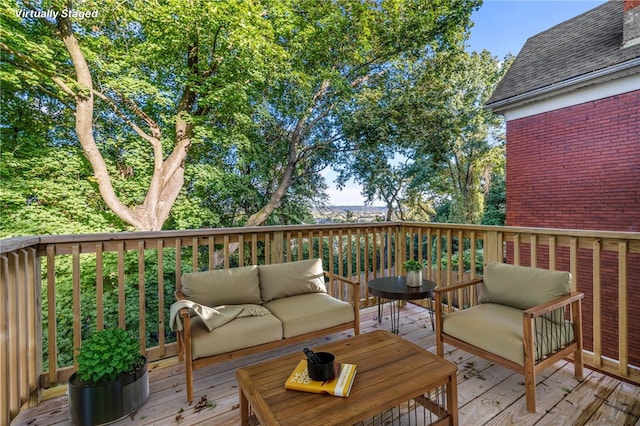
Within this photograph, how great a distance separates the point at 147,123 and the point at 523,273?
27.4 ft

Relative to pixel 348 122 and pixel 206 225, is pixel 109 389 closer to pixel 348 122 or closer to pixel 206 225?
pixel 206 225

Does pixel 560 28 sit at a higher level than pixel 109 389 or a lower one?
higher

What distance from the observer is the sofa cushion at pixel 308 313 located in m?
2.42

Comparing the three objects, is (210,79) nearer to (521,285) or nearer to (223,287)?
(223,287)

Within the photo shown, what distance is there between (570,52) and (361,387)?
7.72 meters

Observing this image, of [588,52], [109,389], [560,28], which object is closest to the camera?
[109,389]

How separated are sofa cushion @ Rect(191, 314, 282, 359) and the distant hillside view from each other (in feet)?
25.5

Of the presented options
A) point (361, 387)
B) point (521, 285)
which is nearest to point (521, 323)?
point (521, 285)

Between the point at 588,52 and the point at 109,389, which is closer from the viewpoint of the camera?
the point at 109,389

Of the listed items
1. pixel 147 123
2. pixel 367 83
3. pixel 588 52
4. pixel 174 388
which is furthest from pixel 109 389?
pixel 367 83

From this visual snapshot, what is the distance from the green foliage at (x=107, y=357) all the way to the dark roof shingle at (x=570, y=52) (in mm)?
7310

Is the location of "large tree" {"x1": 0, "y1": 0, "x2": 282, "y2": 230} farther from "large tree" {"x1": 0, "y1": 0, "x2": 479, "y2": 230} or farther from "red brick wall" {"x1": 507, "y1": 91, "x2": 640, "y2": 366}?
"red brick wall" {"x1": 507, "y1": 91, "x2": 640, "y2": 366}

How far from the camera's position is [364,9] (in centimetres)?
862

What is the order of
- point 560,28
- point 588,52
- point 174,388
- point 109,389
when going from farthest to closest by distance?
point 560,28 < point 588,52 < point 174,388 < point 109,389
